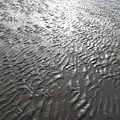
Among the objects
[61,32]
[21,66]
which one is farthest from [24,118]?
[61,32]

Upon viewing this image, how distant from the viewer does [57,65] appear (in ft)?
17.6

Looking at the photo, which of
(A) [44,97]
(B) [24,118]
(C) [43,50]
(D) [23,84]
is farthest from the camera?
(C) [43,50]

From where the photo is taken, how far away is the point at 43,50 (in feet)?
19.7

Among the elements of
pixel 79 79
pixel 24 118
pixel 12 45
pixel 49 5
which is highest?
pixel 49 5

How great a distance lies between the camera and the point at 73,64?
5.56 metres

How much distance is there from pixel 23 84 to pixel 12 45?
2.00 meters

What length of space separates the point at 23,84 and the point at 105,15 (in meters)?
7.61

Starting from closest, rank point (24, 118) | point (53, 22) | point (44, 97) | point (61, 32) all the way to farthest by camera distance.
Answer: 1. point (24, 118)
2. point (44, 97)
3. point (61, 32)
4. point (53, 22)

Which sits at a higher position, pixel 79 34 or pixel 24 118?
pixel 79 34

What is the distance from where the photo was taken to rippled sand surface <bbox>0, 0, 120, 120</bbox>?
397 cm

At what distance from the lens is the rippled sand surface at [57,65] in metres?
3.97

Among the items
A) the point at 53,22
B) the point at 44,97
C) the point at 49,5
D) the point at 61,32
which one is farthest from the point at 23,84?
the point at 49,5

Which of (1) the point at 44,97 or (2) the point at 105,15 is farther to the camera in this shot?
(2) the point at 105,15

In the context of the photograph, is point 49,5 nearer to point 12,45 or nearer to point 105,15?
point 105,15
